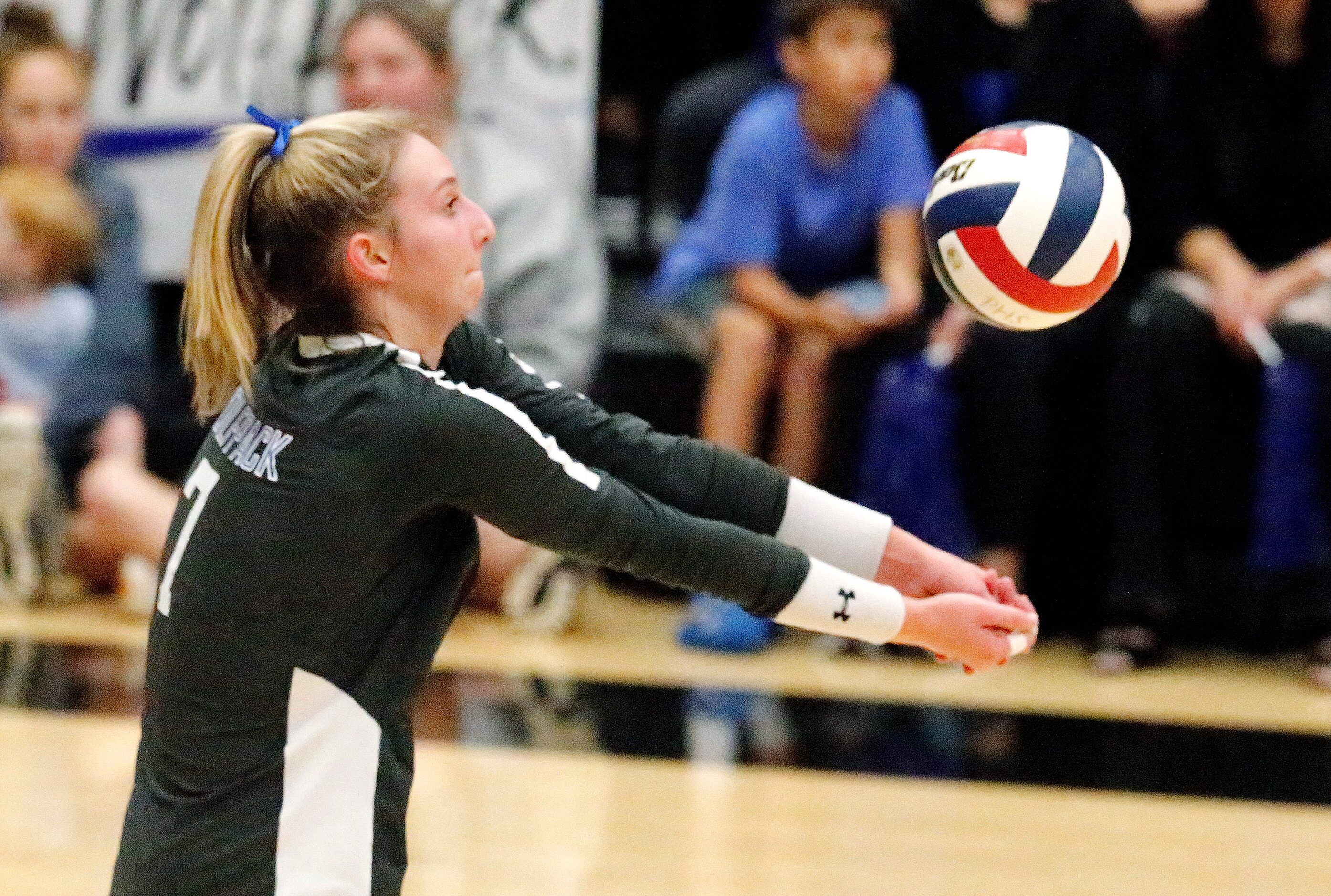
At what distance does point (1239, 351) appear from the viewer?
13.7 ft

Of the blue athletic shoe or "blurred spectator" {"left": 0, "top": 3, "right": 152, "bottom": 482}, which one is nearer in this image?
the blue athletic shoe

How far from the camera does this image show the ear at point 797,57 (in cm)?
442

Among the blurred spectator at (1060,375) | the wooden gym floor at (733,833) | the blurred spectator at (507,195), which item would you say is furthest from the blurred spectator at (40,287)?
the blurred spectator at (1060,375)

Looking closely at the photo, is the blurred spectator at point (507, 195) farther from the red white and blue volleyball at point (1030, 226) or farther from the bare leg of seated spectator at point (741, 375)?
the red white and blue volleyball at point (1030, 226)

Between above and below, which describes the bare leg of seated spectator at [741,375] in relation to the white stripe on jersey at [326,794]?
above

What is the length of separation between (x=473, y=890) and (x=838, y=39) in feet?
8.62

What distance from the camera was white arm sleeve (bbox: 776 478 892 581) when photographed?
88.8 inches

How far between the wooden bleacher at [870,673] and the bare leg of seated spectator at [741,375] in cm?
59

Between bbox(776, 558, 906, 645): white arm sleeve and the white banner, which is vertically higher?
the white banner

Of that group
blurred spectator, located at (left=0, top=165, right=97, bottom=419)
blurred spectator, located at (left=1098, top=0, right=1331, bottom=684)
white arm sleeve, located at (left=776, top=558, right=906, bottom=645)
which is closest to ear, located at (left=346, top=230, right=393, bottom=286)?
white arm sleeve, located at (left=776, top=558, right=906, bottom=645)

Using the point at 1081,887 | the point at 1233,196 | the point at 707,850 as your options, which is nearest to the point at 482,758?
the point at 707,850

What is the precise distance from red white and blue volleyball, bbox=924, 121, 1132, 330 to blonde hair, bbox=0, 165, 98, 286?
3.30m

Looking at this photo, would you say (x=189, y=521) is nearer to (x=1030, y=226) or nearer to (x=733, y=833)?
(x=1030, y=226)

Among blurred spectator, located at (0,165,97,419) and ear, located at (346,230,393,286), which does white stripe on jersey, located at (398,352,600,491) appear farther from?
blurred spectator, located at (0,165,97,419)
